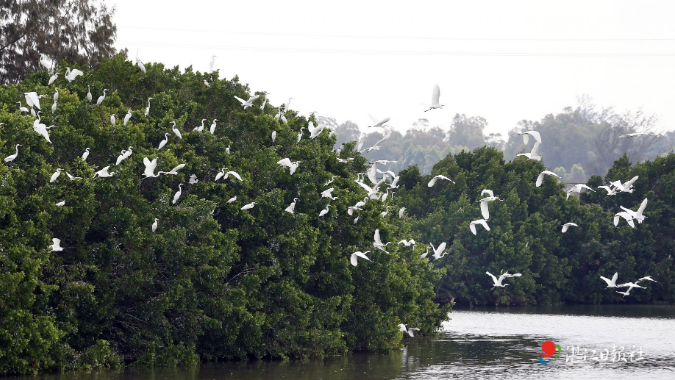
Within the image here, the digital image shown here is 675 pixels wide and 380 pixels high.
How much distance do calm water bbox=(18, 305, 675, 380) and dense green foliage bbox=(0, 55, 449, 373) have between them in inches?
35.1

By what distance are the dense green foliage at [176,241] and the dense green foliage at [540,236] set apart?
2414cm

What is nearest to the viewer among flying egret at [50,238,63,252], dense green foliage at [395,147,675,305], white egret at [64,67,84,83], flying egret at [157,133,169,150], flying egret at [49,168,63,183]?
flying egret at [50,238,63,252]

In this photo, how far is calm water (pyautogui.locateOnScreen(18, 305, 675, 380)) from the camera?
26.7 m

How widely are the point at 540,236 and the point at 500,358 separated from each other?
89.7ft

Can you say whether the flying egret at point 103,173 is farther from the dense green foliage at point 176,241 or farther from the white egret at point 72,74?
the white egret at point 72,74

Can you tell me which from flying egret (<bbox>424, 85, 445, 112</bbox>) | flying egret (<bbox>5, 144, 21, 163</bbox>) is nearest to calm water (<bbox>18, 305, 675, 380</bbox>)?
Answer: flying egret (<bbox>5, 144, 21, 163</bbox>)

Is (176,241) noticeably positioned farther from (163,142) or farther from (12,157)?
(12,157)

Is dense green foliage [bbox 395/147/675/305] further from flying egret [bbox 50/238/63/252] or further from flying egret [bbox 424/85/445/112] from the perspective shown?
flying egret [bbox 50/238/63/252]

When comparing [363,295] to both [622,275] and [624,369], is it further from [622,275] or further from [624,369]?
[622,275]

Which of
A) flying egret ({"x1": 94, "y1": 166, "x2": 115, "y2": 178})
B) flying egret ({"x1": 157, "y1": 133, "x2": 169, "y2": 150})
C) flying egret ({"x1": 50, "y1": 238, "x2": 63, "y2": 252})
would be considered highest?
flying egret ({"x1": 157, "y1": 133, "x2": 169, "y2": 150})

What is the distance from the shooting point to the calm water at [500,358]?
1049 inches

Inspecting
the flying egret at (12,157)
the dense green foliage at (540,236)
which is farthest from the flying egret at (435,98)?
the dense green foliage at (540,236)

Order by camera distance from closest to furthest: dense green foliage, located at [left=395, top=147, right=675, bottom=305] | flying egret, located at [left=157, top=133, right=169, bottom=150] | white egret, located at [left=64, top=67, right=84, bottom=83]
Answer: flying egret, located at [left=157, top=133, right=169, bottom=150] < white egret, located at [left=64, top=67, right=84, bottom=83] < dense green foliage, located at [left=395, top=147, right=675, bottom=305]

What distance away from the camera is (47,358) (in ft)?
76.5
